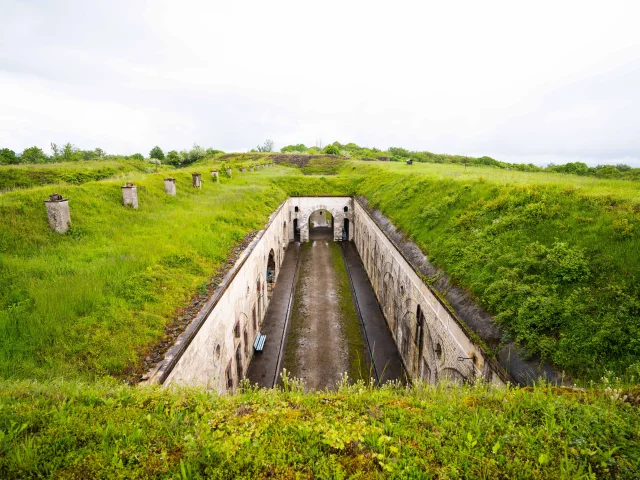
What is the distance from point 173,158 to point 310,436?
60.6m

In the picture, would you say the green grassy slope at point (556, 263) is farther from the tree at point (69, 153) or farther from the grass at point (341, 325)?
the tree at point (69, 153)

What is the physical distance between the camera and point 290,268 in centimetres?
2517

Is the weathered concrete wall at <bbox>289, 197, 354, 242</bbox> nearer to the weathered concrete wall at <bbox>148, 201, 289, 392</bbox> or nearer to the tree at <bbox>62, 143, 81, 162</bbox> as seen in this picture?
the weathered concrete wall at <bbox>148, 201, 289, 392</bbox>

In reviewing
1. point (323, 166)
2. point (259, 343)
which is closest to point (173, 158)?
point (323, 166)

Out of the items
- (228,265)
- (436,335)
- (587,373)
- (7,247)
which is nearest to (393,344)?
(436,335)

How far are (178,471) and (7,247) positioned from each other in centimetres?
1046

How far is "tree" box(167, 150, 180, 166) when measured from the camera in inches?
2229

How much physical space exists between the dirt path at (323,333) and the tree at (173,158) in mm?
43158

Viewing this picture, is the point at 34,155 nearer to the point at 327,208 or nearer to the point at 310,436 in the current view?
the point at 327,208

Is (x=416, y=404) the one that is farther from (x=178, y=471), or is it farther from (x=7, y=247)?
(x=7, y=247)

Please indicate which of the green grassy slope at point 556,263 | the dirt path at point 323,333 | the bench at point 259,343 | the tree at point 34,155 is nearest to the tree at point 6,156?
the tree at point 34,155

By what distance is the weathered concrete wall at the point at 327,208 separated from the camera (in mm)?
32469

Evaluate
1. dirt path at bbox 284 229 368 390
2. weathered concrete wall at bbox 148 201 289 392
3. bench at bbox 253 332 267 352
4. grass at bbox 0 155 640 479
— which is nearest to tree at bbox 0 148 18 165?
grass at bbox 0 155 640 479

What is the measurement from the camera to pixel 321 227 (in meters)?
38.2
